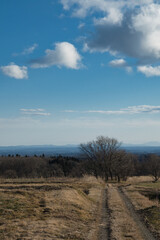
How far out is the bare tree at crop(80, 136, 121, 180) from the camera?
57.0 m

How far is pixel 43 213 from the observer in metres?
16.1

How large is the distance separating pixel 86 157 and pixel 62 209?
136ft

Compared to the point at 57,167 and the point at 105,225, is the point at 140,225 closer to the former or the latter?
the point at 105,225

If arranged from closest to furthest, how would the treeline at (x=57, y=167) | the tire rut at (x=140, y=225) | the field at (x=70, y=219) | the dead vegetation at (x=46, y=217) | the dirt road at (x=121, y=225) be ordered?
1. the dead vegetation at (x=46, y=217)
2. the field at (x=70, y=219)
3. the dirt road at (x=121, y=225)
4. the tire rut at (x=140, y=225)
5. the treeline at (x=57, y=167)

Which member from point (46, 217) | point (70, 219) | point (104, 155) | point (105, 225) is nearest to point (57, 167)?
point (104, 155)

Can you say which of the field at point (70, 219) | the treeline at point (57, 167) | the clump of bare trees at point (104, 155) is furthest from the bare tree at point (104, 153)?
the field at point (70, 219)

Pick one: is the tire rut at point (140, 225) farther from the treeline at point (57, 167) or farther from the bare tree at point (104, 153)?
the treeline at point (57, 167)

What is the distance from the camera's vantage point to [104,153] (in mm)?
57125

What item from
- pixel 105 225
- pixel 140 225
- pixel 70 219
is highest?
pixel 70 219

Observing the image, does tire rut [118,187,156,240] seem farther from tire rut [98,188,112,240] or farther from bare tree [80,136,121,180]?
bare tree [80,136,121,180]

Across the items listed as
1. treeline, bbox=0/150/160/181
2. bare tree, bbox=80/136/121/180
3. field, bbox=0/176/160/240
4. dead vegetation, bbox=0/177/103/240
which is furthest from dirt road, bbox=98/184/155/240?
treeline, bbox=0/150/160/181

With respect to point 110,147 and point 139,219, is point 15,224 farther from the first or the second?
point 110,147

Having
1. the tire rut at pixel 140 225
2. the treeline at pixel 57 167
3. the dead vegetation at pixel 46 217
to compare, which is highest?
the dead vegetation at pixel 46 217

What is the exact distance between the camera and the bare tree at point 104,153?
57000 millimetres
